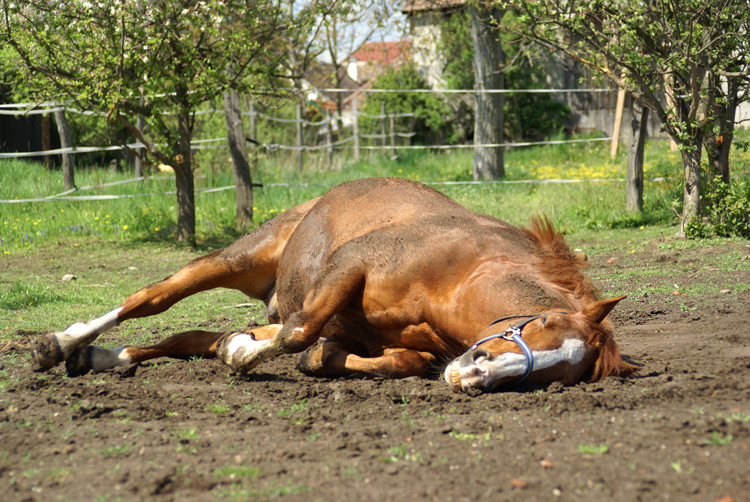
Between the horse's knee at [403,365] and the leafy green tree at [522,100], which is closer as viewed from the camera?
the horse's knee at [403,365]

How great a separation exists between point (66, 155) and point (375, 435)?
10.6m

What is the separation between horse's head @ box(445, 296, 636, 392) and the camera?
322 centimetres

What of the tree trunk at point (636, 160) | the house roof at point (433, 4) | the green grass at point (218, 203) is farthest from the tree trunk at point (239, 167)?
the tree trunk at point (636, 160)

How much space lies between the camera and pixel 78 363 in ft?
14.0

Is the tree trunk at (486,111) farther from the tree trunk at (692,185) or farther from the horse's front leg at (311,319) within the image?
the horse's front leg at (311,319)

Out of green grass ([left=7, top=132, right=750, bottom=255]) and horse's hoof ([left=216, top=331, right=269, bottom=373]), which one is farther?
green grass ([left=7, top=132, right=750, bottom=255])

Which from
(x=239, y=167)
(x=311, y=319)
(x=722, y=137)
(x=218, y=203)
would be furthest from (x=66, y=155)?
(x=722, y=137)

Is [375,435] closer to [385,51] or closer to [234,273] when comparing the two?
[234,273]

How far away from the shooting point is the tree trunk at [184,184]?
1093 centimetres

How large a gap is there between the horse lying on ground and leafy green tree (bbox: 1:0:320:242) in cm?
557

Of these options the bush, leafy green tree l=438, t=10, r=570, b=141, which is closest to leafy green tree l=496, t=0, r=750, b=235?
the bush

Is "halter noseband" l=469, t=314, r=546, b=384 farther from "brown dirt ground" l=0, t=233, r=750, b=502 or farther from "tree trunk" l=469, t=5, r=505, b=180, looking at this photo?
"tree trunk" l=469, t=5, r=505, b=180

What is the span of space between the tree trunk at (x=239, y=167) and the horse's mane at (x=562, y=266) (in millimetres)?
8728

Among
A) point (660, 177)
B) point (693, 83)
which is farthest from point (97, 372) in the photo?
point (660, 177)
